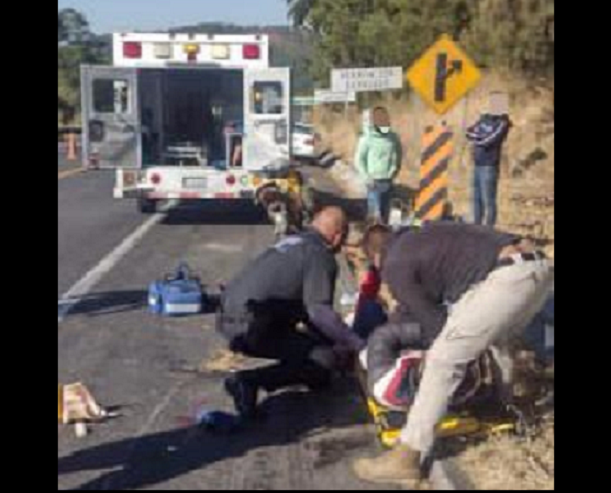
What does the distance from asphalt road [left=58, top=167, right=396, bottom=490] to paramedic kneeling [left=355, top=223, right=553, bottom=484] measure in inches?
13.8

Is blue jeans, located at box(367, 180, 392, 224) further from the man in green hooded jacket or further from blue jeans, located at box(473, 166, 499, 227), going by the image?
blue jeans, located at box(473, 166, 499, 227)

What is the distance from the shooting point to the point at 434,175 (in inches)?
572

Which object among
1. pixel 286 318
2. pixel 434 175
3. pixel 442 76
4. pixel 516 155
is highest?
pixel 442 76

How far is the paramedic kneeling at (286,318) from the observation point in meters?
7.88

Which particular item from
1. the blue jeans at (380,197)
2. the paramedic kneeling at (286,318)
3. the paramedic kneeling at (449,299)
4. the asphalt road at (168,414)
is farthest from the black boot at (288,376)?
the blue jeans at (380,197)

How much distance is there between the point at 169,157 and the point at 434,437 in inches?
641

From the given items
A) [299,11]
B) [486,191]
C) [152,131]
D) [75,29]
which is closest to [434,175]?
[486,191]

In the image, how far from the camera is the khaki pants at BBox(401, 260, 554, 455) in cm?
662

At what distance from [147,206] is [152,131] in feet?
4.86

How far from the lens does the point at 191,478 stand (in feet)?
21.9

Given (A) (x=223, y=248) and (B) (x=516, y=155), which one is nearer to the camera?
(A) (x=223, y=248)

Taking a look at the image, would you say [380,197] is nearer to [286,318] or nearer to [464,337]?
[286,318]
